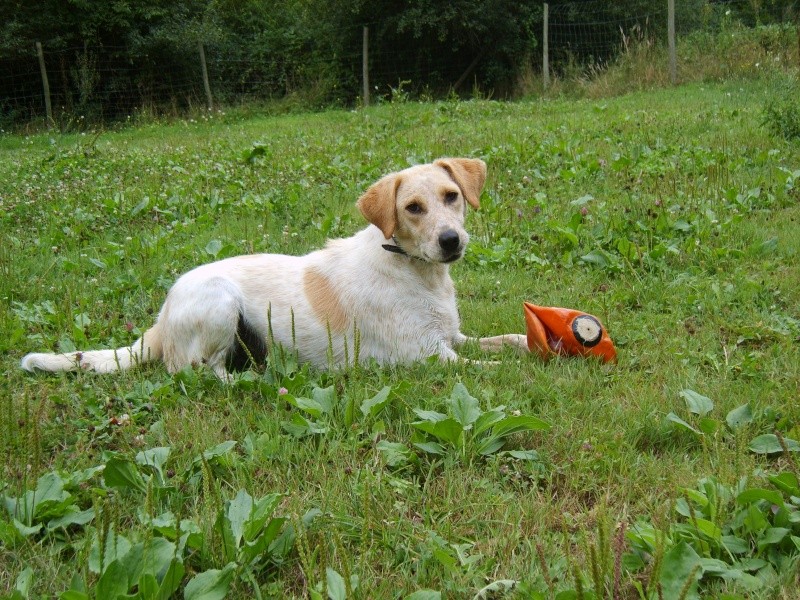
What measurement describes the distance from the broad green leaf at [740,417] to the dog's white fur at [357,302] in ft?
4.49

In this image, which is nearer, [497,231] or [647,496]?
[647,496]

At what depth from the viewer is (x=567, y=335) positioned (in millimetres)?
4043

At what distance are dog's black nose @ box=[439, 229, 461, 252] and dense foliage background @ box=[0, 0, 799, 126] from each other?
781 inches

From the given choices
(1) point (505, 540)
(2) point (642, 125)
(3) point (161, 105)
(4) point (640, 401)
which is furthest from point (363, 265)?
(3) point (161, 105)

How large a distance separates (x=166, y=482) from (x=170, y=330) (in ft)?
5.43

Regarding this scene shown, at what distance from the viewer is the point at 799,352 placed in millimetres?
3824

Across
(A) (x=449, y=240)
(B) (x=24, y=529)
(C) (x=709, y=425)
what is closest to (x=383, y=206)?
(A) (x=449, y=240)

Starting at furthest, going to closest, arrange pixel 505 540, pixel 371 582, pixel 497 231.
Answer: pixel 497 231, pixel 505 540, pixel 371 582

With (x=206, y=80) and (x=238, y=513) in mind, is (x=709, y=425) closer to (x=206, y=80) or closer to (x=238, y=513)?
(x=238, y=513)

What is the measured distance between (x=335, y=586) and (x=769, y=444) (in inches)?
71.6

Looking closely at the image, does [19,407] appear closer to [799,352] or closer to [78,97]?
[799,352]

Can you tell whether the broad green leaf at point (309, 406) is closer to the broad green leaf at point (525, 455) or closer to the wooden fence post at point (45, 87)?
the broad green leaf at point (525, 455)

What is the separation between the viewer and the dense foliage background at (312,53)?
23.2 m

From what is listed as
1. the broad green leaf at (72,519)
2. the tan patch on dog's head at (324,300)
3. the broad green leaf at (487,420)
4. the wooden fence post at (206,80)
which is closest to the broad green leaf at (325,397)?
the broad green leaf at (487,420)
